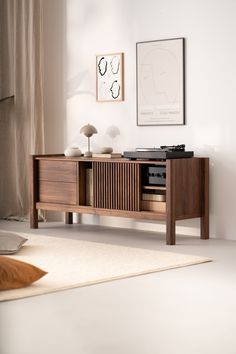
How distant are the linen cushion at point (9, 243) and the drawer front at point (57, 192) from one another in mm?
1182

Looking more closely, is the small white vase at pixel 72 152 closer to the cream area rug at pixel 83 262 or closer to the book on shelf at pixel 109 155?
the book on shelf at pixel 109 155

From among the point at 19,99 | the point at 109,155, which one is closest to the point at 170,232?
the point at 109,155

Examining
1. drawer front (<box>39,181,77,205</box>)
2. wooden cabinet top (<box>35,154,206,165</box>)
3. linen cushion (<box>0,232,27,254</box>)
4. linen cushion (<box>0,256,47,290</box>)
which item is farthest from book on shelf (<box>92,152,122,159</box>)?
linen cushion (<box>0,256,47,290</box>)

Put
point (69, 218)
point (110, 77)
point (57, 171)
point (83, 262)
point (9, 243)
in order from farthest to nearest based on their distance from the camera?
point (69, 218) → point (110, 77) → point (57, 171) → point (9, 243) → point (83, 262)

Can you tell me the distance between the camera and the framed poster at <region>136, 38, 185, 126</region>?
6543mm

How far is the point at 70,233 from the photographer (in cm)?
675

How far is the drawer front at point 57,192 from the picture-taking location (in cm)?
682

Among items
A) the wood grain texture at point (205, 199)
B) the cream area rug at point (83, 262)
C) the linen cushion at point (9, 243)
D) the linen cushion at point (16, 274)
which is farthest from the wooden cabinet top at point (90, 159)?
the linen cushion at point (16, 274)

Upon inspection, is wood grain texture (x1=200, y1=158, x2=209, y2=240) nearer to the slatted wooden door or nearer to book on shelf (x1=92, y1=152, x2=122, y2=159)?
the slatted wooden door

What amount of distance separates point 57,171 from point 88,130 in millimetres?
439

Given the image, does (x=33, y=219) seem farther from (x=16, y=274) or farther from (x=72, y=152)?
(x=16, y=274)

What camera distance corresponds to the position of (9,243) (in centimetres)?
559

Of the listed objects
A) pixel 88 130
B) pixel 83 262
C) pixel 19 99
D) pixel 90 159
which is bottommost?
pixel 83 262

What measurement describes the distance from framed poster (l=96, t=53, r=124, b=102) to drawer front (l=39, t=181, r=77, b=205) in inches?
33.8
